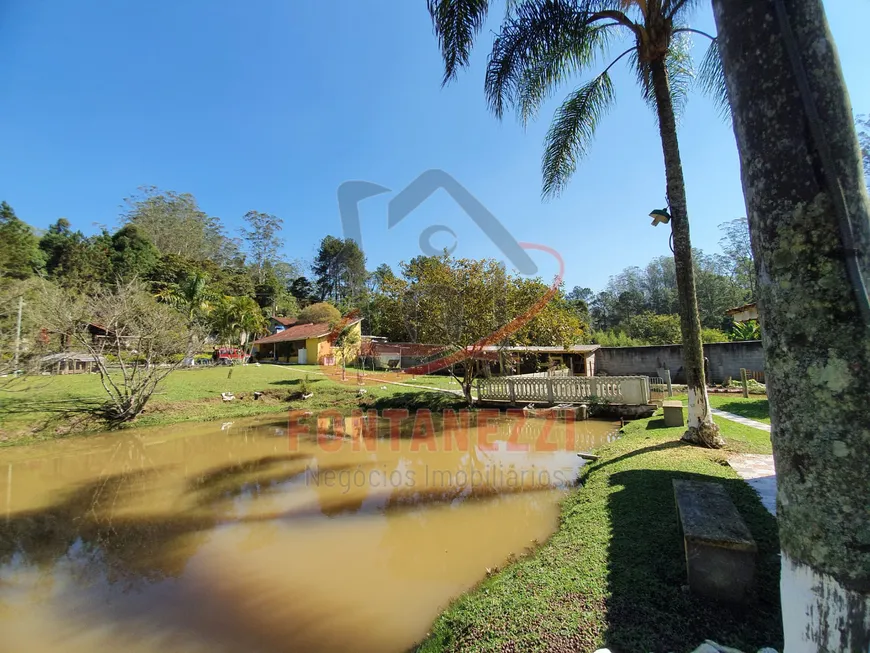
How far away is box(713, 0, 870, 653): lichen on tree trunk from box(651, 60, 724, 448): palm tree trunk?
6318 mm

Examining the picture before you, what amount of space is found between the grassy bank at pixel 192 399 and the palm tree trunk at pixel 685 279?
425 inches

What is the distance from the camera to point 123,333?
46.8 ft

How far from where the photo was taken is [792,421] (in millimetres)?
1419

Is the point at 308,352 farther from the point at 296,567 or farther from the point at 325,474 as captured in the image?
the point at 296,567

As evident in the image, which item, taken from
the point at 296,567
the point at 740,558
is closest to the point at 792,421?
the point at 740,558

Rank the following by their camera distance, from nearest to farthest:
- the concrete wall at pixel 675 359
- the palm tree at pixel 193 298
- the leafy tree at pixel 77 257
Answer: the concrete wall at pixel 675 359, the palm tree at pixel 193 298, the leafy tree at pixel 77 257

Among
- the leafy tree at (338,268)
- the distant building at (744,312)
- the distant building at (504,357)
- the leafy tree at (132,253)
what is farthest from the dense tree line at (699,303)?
the leafy tree at (132,253)

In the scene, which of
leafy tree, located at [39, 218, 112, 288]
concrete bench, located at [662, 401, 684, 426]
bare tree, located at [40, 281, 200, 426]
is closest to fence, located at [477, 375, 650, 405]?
concrete bench, located at [662, 401, 684, 426]

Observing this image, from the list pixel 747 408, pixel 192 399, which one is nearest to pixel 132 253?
pixel 192 399

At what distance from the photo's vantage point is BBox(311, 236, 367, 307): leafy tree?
59.6 meters

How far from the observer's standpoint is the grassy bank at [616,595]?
2.47 m

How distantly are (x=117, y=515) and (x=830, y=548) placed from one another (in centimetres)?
910

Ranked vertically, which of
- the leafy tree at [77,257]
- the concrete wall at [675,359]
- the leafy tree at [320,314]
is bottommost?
the concrete wall at [675,359]

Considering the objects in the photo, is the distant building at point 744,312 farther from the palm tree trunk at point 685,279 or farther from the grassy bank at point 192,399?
the grassy bank at point 192,399
